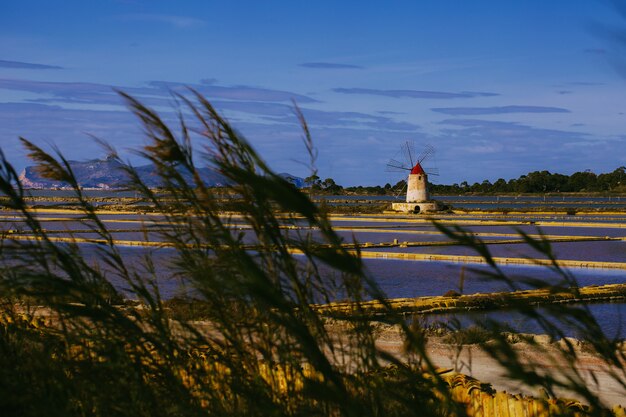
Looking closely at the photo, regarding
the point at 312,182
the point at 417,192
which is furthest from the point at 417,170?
the point at 312,182

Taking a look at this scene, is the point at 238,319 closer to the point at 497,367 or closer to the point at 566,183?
the point at 497,367

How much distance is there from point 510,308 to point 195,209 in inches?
31.8

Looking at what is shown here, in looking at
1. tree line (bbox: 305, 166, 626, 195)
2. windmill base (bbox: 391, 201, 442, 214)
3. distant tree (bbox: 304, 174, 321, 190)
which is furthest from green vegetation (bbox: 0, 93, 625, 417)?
tree line (bbox: 305, 166, 626, 195)

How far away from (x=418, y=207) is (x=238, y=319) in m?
47.4

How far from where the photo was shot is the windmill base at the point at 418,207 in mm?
47562

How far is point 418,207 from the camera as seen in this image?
4909 cm

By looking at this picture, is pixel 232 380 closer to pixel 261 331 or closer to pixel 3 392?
pixel 261 331

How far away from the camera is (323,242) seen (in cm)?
189

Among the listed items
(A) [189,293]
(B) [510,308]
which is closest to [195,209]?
(A) [189,293]

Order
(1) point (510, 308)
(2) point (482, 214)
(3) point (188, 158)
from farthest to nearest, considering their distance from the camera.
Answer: (2) point (482, 214)
(3) point (188, 158)
(1) point (510, 308)

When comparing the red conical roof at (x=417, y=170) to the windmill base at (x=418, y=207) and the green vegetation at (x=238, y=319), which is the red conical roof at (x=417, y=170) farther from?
the green vegetation at (x=238, y=319)

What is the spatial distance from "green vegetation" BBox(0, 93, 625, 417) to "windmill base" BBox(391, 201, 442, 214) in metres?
45.1

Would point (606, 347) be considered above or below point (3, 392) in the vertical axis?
above

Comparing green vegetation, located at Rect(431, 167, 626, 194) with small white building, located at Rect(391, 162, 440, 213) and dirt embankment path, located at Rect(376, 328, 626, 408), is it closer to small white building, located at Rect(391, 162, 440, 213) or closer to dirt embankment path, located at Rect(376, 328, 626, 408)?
small white building, located at Rect(391, 162, 440, 213)
